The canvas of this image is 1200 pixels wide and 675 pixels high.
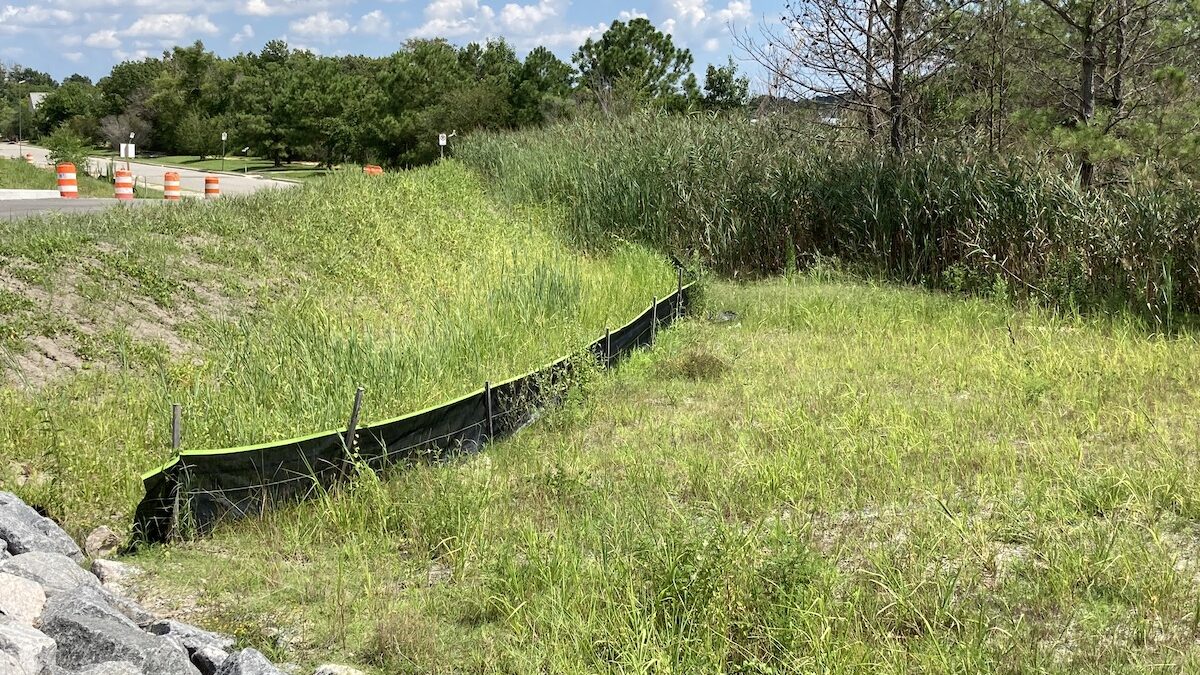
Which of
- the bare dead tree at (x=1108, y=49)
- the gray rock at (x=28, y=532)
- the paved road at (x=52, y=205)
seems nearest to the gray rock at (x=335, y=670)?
the gray rock at (x=28, y=532)

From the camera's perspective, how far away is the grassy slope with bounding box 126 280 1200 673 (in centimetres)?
317

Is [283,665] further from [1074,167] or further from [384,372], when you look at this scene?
[1074,167]

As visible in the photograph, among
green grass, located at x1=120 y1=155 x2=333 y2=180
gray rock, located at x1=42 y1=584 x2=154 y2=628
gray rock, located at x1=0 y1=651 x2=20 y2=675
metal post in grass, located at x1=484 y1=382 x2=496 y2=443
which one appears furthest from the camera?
green grass, located at x1=120 y1=155 x2=333 y2=180

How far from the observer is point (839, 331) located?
855cm

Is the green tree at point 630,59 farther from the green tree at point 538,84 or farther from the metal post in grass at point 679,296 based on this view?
the metal post in grass at point 679,296

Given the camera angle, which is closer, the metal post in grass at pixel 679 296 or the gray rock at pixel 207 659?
the gray rock at pixel 207 659

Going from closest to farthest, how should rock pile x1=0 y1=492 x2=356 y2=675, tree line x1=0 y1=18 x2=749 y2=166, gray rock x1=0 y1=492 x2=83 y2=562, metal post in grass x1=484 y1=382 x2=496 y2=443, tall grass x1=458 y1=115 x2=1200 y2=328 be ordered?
1. rock pile x1=0 y1=492 x2=356 y2=675
2. gray rock x1=0 y1=492 x2=83 y2=562
3. metal post in grass x1=484 y1=382 x2=496 y2=443
4. tall grass x1=458 y1=115 x2=1200 y2=328
5. tree line x1=0 y1=18 x2=749 y2=166

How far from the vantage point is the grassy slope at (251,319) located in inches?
193

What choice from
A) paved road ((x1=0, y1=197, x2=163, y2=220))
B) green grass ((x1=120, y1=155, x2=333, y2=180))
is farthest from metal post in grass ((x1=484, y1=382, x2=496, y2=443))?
green grass ((x1=120, y1=155, x2=333, y2=180))

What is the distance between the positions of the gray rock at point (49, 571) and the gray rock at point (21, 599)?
0.10 metres

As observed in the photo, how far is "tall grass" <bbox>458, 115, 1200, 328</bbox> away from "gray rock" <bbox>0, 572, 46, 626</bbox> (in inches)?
329

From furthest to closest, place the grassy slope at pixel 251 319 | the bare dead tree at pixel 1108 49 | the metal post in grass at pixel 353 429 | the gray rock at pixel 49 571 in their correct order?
the bare dead tree at pixel 1108 49 < the grassy slope at pixel 251 319 < the metal post in grass at pixel 353 429 < the gray rock at pixel 49 571

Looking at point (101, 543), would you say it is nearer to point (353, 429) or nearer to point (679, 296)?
point (353, 429)

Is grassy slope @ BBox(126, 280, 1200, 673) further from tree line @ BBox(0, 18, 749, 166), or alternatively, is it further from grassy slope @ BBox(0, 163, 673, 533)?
tree line @ BBox(0, 18, 749, 166)
